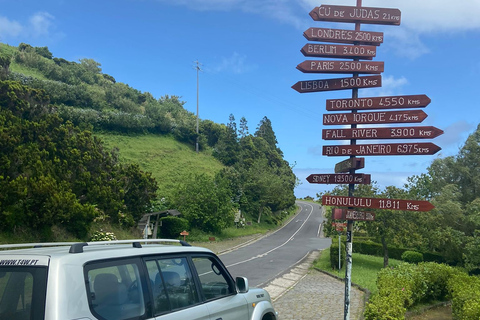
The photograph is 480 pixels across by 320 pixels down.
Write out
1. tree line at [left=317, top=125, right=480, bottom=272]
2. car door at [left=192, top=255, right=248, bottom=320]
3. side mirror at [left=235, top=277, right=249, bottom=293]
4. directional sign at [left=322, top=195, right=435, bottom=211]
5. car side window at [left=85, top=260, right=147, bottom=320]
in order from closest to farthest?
1. car side window at [left=85, top=260, right=147, bottom=320]
2. car door at [left=192, top=255, right=248, bottom=320]
3. side mirror at [left=235, top=277, right=249, bottom=293]
4. directional sign at [left=322, top=195, right=435, bottom=211]
5. tree line at [left=317, top=125, right=480, bottom=272]

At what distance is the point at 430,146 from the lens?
727 cm

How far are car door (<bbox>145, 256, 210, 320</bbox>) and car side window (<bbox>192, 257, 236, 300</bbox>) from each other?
19 centimetres

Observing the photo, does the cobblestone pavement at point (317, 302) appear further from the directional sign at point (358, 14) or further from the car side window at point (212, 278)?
the directional sign at point (358, 14)

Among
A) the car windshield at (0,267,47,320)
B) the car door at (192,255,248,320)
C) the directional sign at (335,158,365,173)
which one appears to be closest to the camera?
the car windshield at (0,267,47,320)

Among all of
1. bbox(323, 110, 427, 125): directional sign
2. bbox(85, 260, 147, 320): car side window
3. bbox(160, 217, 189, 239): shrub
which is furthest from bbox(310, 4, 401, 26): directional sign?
bbox(160, 217, 189, 239): shrub

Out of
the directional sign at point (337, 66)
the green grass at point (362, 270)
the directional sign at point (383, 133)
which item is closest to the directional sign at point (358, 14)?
the directional sign at point (337, 66)

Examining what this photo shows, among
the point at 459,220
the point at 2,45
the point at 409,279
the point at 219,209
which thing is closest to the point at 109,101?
the point at 2,45

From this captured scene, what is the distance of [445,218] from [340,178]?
22.4 meters

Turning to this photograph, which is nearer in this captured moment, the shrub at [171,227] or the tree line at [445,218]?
the tree line at [445,218]

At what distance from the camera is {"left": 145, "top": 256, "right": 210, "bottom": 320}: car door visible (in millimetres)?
3648

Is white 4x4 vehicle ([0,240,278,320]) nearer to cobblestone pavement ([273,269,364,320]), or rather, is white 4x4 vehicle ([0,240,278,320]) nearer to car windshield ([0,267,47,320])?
car windshield ([0,267,47,320])

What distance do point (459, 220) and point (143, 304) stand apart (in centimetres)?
2859

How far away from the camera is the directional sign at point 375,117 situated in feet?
24.5

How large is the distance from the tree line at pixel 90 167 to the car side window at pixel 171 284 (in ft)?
50.8
